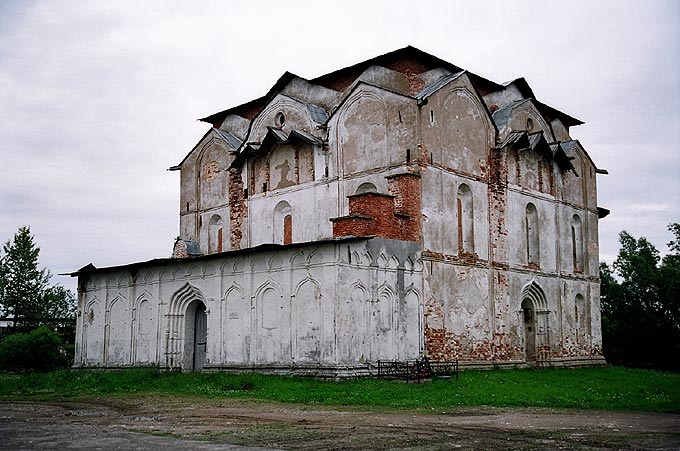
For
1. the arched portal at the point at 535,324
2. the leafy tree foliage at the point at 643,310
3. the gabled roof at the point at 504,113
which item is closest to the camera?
the gabled roof at the point at 504,113

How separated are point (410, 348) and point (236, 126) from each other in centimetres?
1382

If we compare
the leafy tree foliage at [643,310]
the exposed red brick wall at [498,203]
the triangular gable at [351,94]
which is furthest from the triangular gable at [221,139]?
the leafy tree foliage at [643,310]

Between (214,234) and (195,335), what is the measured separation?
6435 millimetres

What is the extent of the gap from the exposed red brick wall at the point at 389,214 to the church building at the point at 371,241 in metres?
0.05

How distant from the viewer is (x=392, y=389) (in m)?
19.2

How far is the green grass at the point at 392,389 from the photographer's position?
57.5ft

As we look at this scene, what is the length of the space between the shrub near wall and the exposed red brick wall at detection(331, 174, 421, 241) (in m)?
15.5

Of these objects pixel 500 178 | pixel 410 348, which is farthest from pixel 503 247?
pixel 410 348

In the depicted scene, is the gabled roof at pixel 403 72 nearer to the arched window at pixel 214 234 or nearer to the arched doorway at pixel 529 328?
the arched window at pixel 214 234

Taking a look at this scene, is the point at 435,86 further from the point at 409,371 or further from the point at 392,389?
the point at 392,389

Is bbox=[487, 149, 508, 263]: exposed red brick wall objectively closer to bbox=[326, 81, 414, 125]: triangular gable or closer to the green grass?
the green grass

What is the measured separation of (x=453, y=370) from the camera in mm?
23609

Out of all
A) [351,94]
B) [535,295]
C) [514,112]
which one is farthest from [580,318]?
[351,94]

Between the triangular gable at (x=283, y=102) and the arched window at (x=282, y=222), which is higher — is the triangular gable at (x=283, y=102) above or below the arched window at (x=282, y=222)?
above
